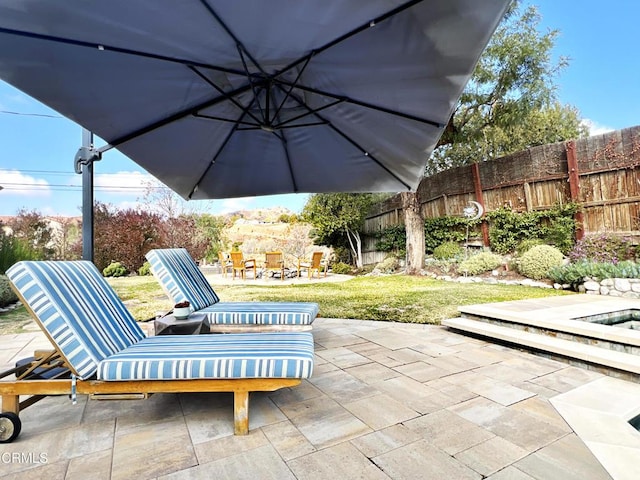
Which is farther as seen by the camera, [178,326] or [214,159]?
[214,159]

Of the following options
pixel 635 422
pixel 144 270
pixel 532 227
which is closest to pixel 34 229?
pixel 144 270

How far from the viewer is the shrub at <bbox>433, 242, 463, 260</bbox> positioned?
9.50 metres

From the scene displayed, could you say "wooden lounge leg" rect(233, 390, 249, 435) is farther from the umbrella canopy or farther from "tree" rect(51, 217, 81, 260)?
"tree" rect(51, 217, 81, 260)

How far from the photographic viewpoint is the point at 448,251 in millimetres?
9602

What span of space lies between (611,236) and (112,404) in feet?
27.8

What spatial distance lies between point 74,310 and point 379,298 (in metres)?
5.00

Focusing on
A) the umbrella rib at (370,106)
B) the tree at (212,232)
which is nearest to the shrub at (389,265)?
the tree at (212,232)

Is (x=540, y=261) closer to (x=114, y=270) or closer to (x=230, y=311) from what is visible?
(x=230, y=311)

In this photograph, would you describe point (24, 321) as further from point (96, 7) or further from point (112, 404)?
point (96, 7)

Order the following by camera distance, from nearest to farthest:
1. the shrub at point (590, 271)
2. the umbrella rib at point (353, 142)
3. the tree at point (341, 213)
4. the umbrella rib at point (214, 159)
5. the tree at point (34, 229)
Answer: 1. the umbrella rib at point (353, 142)
2. the umbrella rib at point (214, 159)
3. the shrub at point (590, 271)
4. the tree at point (34, 229)
5. the tree at point (341, 213)

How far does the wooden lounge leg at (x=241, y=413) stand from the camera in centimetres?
182

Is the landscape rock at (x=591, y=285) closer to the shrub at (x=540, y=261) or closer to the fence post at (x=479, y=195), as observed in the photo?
the shrub at (x=540, y=261)

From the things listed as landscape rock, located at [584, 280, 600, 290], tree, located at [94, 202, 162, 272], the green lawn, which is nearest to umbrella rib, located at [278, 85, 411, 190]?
the green lawn

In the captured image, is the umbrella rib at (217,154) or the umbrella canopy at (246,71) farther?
the umbrella rib at (217,154)
